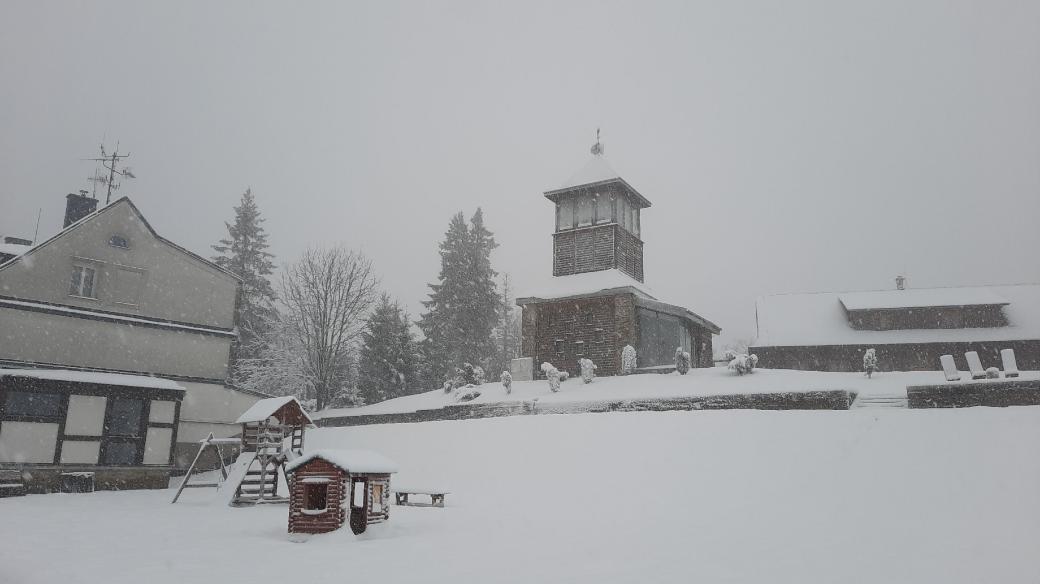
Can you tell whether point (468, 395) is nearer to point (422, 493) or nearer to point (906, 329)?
point (422, 493)

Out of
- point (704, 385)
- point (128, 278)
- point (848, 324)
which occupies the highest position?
point (848, 324)

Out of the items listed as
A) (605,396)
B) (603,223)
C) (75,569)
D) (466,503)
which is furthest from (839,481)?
(603,223)

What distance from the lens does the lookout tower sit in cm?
3372

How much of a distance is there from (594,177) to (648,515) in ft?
77.3

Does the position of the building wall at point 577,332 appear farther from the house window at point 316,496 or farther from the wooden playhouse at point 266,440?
the house window at point 316,496

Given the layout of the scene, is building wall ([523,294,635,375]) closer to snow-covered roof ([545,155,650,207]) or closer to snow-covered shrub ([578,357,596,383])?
snow-covered shrub ([578,357,596,383])

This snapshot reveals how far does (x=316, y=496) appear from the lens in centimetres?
1242

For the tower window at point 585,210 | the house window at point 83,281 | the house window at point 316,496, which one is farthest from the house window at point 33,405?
the tower window at point 585,210

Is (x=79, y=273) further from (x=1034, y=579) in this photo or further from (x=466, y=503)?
(x=1034, y=579)

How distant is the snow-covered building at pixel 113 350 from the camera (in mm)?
20625

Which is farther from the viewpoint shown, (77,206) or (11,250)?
(77,206)

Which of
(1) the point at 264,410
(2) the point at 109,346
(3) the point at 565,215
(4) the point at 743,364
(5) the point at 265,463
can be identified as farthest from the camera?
(3) the point at 565,215

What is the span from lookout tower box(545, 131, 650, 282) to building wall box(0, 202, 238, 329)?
54.2ft

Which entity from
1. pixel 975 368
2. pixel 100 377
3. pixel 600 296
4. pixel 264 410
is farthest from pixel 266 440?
pixel 975 368
